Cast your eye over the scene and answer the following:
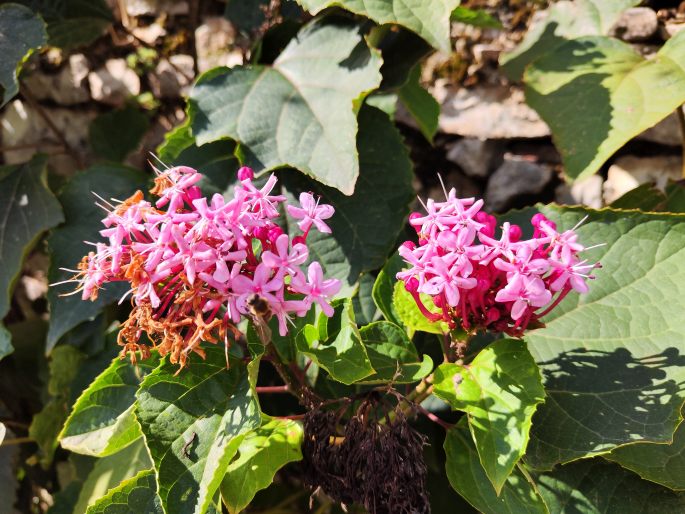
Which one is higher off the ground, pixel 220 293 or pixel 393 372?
pixel 220 293

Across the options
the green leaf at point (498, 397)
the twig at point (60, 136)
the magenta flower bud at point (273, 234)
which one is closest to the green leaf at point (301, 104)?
the magenta flower bud at point (273, 234)

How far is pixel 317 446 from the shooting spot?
108cm

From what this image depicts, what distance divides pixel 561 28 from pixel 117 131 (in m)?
1.11

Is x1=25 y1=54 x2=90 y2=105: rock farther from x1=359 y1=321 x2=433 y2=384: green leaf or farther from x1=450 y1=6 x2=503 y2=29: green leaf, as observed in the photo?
x1=359 y1=321 x2=433 y2=384: green leaf

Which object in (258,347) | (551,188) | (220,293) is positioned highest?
(220,293)

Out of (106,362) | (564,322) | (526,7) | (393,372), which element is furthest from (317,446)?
(526,7)

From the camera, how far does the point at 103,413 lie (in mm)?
1159

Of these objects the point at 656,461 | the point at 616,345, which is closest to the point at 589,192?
the point at 616,345

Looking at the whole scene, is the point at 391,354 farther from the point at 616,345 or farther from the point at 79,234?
the point at 79,234

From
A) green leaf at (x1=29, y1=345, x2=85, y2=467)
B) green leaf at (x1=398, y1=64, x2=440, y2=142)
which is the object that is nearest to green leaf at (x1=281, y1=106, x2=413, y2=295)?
green leaf at (x1=398, y1=64, x2=440, y2=142)

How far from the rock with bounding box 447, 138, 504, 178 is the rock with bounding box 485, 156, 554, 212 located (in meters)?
0.02

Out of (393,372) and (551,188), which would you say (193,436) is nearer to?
(393,372)

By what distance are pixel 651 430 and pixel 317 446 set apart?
48cm

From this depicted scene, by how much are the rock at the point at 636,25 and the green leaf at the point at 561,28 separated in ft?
0.16
